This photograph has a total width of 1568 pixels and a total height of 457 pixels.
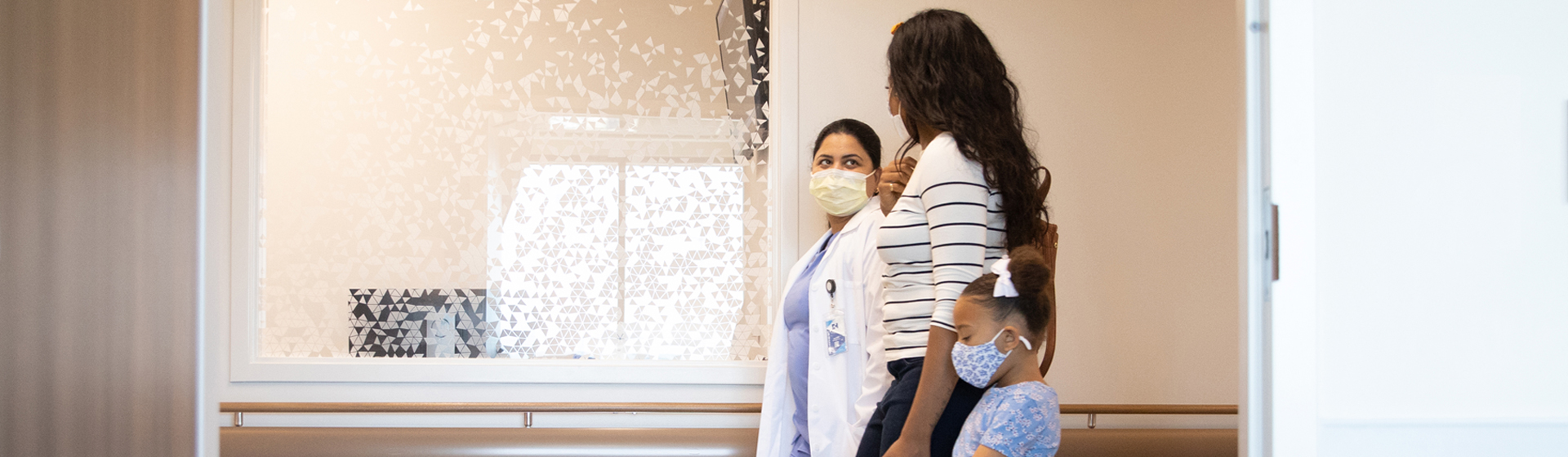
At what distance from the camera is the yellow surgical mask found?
7.91 feet

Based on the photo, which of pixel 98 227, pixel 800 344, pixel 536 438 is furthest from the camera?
pixel 536 438

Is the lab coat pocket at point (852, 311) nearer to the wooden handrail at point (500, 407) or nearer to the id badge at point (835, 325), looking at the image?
the id badge at point (835, 325)

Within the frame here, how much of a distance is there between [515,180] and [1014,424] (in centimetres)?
192

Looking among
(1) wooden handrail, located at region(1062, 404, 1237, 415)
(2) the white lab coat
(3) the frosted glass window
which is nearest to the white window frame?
(3) the frosted glass window

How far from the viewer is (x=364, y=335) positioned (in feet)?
9.28

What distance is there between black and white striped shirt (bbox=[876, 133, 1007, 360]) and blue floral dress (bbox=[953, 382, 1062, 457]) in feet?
0.48

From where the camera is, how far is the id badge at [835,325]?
84.0 inches

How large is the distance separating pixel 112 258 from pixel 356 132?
2269 millimetres

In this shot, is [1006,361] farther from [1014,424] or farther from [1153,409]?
[1153,409]

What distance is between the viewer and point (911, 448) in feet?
4.60

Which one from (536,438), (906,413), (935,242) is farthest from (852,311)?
(536,438)

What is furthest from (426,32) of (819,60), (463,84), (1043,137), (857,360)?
(1043,137)

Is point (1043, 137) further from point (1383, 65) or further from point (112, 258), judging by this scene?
point (112, 258)

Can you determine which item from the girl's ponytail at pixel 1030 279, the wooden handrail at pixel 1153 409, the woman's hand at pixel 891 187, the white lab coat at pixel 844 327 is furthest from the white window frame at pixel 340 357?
the girl's ponytail at pixel 1030 279
